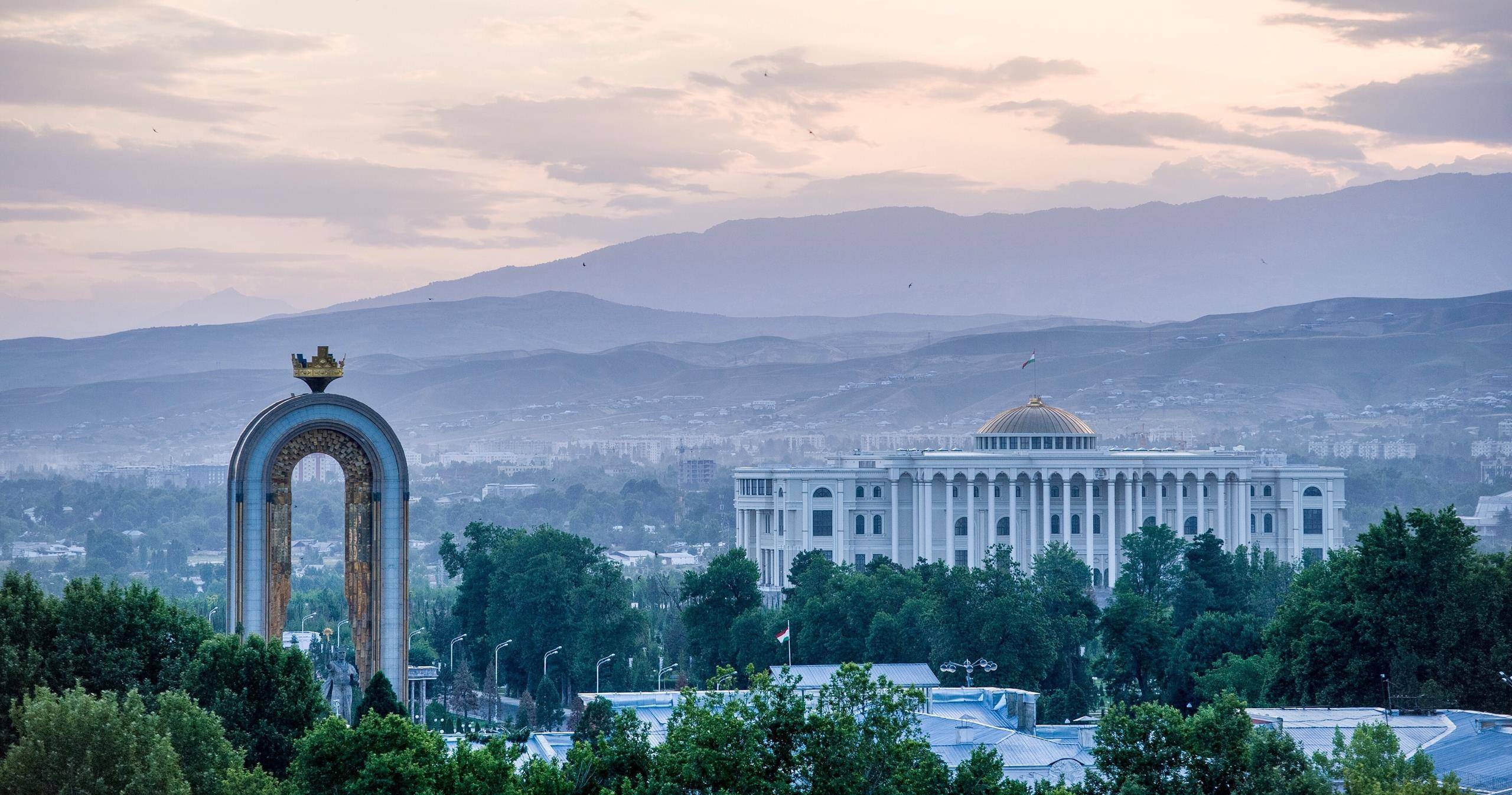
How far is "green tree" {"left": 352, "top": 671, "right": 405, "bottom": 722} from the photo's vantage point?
46.8m

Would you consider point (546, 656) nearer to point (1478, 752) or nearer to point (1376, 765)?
point (1478, 752)

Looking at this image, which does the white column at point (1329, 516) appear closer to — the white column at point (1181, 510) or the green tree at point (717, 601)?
the white column at point (1181, 510)

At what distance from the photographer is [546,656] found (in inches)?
3260

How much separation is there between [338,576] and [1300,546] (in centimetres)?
8017

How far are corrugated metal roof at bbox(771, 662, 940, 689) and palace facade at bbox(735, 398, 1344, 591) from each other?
58.6 metres

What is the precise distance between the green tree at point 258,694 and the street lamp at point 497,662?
38263 mm

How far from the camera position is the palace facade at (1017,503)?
133000 millimetres

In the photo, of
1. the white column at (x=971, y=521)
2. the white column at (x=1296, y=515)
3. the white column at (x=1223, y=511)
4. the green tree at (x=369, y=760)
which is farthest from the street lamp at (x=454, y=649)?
the white column at (x=1296, y=515)

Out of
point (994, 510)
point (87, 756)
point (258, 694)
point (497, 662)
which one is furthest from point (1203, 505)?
point (87, 756)

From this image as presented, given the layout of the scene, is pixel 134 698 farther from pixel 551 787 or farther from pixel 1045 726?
pixel 1045 726

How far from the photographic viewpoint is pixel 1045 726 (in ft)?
196

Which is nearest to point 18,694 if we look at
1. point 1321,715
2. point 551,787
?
point 551,787

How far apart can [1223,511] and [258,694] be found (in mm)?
97574

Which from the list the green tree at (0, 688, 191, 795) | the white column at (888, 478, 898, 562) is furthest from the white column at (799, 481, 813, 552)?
the green tree at (0, 688, 191, 795)
